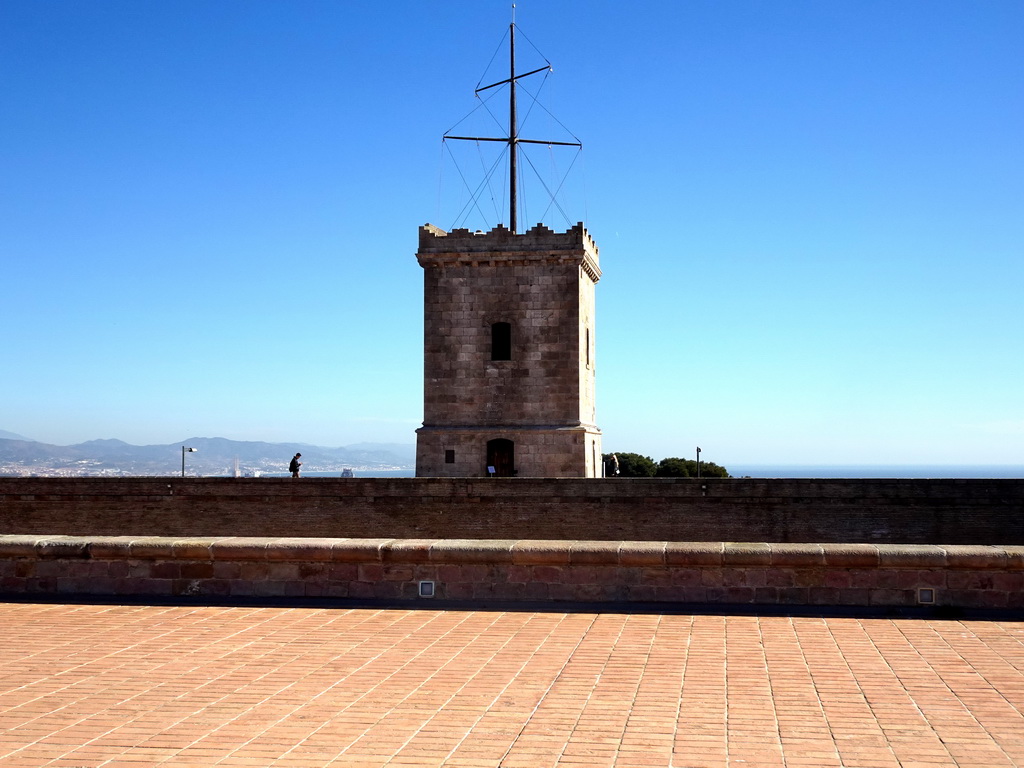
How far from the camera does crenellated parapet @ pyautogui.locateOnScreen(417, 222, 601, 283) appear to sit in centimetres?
2730

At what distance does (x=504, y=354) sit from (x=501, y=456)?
2713 mm

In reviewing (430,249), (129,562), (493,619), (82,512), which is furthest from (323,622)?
(430,249)

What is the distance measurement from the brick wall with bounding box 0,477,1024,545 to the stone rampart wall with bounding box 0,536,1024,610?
43.3ft

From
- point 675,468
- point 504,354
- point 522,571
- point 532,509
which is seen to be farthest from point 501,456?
point 675,468

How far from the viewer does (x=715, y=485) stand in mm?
22312

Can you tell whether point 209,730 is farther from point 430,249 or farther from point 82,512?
point 430,249

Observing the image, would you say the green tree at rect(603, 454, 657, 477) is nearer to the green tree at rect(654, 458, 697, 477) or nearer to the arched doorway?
the green tree at rect(654, 458, 697, 477)

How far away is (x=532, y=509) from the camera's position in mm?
22625

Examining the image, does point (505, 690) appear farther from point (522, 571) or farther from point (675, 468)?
point (675, 468)

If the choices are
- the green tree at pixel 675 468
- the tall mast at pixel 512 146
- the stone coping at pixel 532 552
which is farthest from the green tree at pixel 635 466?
the stone coping at pixel 532 552

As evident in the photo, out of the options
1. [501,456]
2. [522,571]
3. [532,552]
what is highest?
[501,456]

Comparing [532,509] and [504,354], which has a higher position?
[504,354]

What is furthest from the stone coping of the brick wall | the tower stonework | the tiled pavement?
the tower stonework

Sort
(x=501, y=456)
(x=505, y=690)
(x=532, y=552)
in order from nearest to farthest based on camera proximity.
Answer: (x=505, y=690) → (x=532, y=552) → (x=501, y=456)
